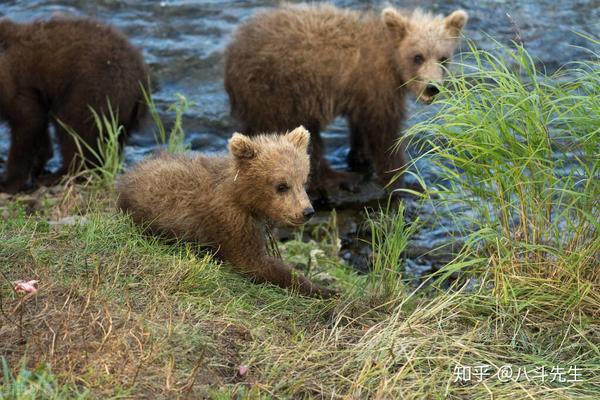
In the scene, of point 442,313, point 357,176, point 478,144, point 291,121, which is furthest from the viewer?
point 357,176

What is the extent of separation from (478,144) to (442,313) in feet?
3.26

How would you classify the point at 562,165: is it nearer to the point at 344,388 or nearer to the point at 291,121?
the point at 344,388

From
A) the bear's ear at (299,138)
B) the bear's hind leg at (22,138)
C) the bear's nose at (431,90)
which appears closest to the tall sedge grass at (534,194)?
the bear's ear at (299,138)

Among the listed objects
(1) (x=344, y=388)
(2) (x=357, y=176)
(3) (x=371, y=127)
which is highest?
(1) (x=344, y=388)

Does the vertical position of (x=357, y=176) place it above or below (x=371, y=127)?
below

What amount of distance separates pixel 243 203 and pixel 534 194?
167 centimetres

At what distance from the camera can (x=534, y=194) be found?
5316mm

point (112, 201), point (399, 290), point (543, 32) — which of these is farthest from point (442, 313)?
point (543, 32)

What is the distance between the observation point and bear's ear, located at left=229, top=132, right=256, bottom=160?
5547mm

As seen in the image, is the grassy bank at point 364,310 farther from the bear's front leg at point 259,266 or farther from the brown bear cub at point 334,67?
the brown bear cub at point 334,67

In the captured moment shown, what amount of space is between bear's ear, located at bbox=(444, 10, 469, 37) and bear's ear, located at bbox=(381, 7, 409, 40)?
1.22 ft

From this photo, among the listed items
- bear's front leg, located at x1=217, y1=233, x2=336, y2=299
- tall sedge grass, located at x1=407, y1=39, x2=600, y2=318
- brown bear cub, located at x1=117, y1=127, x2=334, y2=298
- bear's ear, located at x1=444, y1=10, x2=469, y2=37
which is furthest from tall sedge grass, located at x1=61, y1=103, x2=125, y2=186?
tall sedge grass, located at x1=407, y1=39, x2=600, y2=318

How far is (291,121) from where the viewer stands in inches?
341

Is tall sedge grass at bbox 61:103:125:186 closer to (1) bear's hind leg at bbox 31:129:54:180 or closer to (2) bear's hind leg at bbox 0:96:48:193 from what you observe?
(2) bear's hind leg at bbox 0:96:48:193
